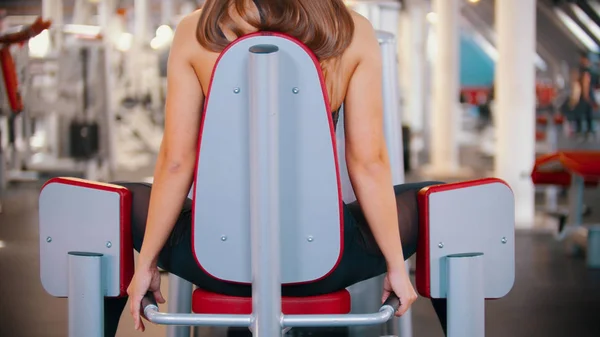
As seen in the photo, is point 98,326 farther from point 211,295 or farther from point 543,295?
point 543,295

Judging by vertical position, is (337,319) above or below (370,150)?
below

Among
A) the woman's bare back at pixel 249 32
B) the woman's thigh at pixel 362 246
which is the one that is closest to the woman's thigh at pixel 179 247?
the woman's thigh at pixel 362 246

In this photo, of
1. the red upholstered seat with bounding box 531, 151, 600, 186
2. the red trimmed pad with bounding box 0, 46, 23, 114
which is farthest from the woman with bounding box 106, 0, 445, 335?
the red trimmed pad with bounding box 0, 46, 23, 114

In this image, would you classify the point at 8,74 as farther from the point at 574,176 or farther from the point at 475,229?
the point at 475,229

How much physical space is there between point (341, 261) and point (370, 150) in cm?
18

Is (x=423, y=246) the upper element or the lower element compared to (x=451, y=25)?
lower

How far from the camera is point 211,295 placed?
1.22m

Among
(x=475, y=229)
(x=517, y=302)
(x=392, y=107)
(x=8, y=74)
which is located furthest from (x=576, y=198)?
(x=8, y=74)

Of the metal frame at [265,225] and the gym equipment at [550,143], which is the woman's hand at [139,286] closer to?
the metal frame at [265,225]

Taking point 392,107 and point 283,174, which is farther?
point 392,107

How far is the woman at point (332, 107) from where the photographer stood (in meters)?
1.18

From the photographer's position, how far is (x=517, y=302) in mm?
2918

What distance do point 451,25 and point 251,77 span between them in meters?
7.53

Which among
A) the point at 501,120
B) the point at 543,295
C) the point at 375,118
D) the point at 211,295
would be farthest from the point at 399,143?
the point at 501,120
